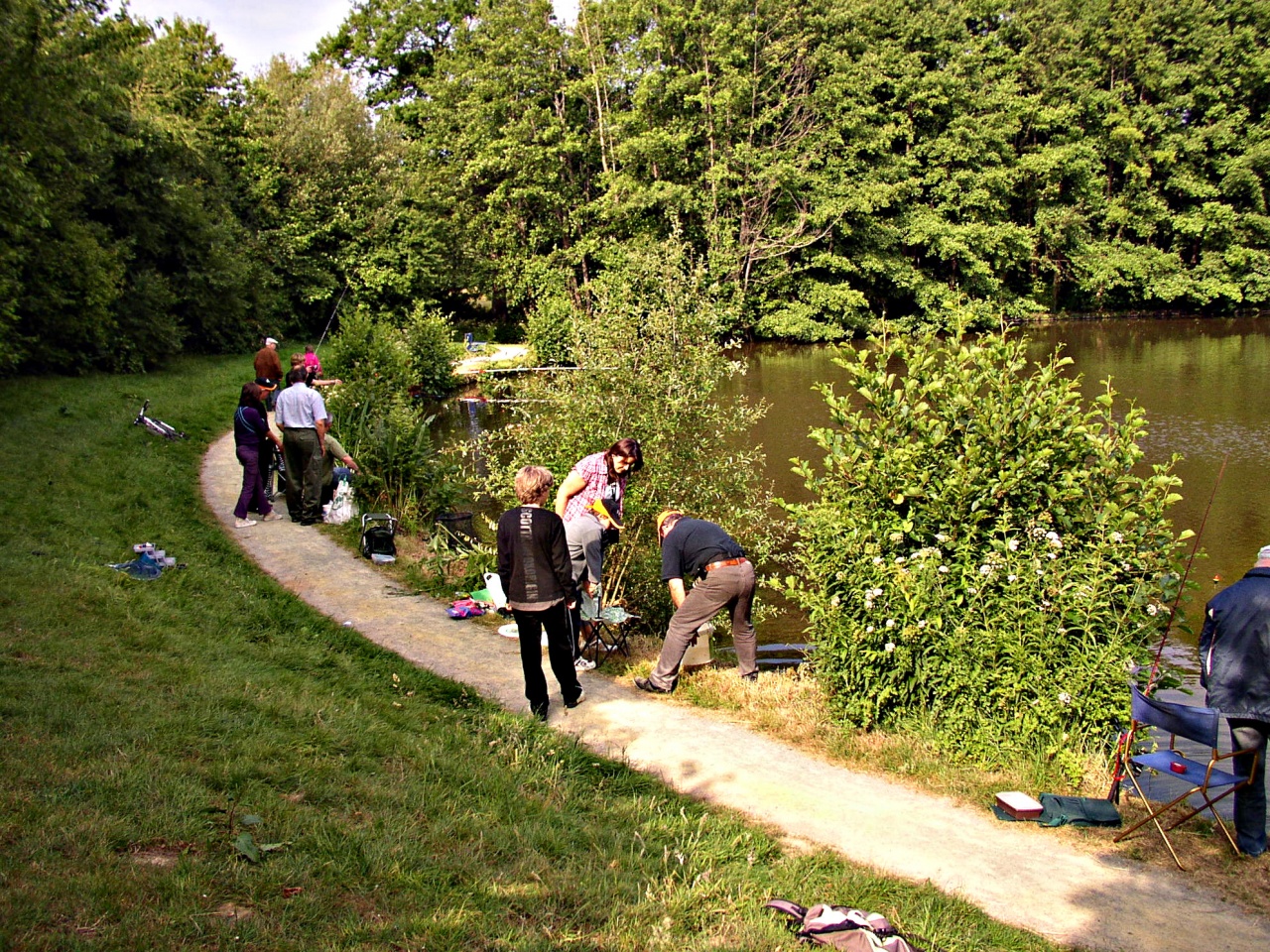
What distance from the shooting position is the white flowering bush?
683 centimetres

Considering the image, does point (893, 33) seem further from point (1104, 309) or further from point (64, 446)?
point (64, 446)

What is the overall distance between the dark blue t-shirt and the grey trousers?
112mm

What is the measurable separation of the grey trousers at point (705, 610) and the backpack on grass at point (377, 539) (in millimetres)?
4465

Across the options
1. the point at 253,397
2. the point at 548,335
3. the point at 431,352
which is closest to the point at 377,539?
the point at 253,397

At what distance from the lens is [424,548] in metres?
12.0

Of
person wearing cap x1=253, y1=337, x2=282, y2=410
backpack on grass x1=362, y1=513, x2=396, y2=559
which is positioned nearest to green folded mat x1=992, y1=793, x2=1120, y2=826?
backpack on grass x1=362, y1=513, x2=396, y2=559

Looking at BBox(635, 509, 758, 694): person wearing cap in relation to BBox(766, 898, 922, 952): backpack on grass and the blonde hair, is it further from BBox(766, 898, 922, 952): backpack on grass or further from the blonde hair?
BBox(766, 898, 922, 952): backpack on grass

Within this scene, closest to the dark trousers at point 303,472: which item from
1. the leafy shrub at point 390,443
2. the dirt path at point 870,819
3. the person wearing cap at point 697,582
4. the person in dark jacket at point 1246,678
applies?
the leafy shrub at point 390,443

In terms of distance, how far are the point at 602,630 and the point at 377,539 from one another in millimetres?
3476

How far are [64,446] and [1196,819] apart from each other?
14.4 m

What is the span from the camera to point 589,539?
838 centimetres

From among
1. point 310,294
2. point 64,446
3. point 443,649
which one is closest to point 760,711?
point 443,649

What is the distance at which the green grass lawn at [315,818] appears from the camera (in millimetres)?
3855

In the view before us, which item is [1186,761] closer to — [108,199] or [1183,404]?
[1183,404]
